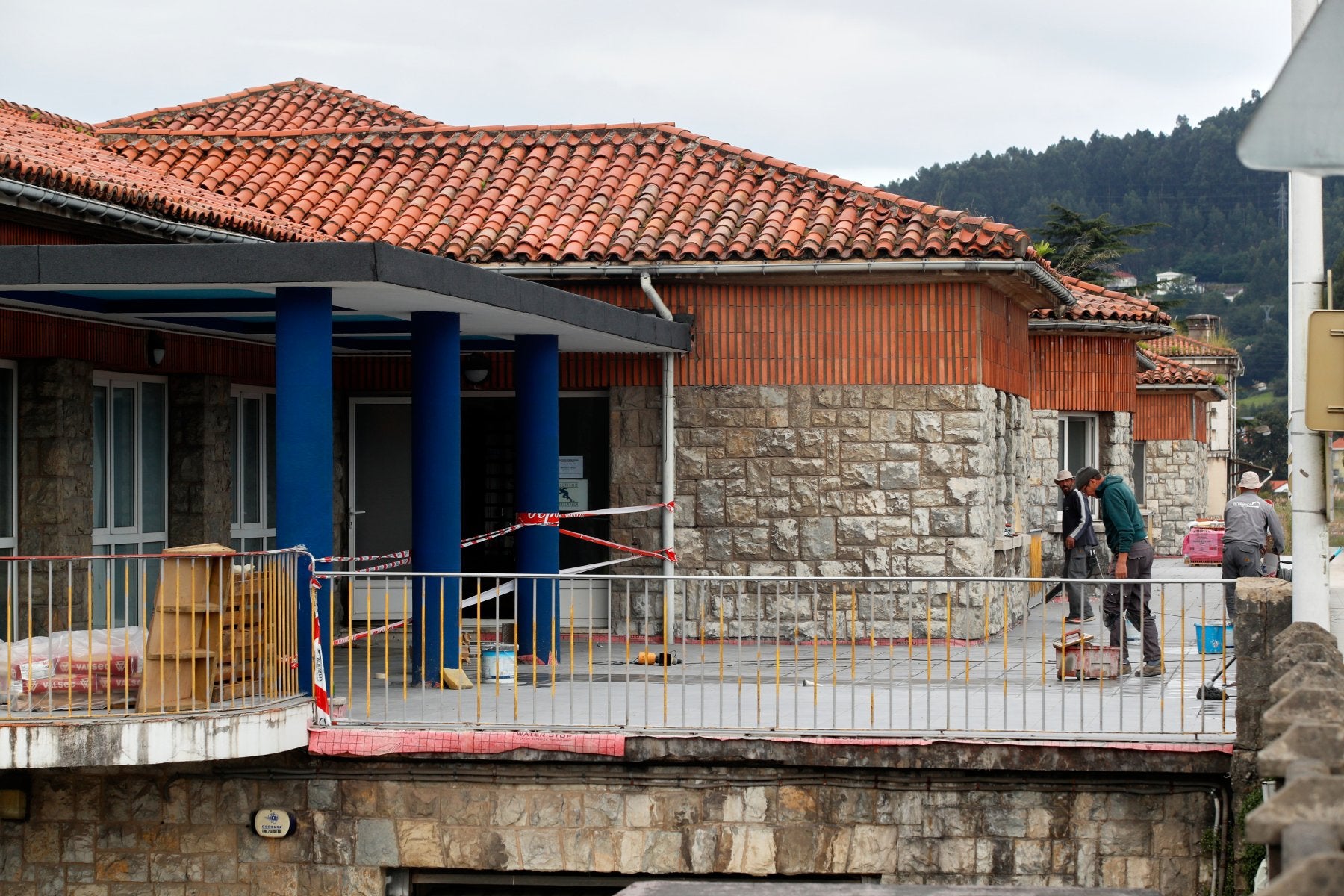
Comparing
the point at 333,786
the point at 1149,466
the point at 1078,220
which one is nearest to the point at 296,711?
the point at 333,786

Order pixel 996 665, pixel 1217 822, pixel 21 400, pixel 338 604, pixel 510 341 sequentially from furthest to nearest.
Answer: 1. pixel 338 604
2. pixel 510 341
3. pixel 996 665
4. pixel 21 400
5. pixel 1217 822

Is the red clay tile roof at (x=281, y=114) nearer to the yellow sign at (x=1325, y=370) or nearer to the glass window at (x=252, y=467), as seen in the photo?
the glass window at (x=252, y=467)

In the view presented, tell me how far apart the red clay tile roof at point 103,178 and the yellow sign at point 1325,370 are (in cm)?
782

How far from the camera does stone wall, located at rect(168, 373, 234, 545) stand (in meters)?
13.5

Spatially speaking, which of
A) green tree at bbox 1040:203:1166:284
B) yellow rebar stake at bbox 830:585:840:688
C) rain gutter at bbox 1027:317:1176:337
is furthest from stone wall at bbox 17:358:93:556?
green tree at bbox 1040:203:1166:284

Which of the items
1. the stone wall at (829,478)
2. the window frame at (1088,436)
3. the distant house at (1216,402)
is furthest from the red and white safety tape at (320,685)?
the distant house at (1216,402)

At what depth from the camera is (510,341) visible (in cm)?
1445

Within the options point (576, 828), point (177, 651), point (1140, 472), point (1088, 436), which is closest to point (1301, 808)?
point (576, 828)

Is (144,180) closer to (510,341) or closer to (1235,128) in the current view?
(510,341)

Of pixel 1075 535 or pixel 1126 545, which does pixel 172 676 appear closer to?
pixel 1126 545

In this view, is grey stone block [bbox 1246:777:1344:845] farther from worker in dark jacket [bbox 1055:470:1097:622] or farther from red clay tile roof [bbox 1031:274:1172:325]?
red clay tile roof [bbox 1031:274:1172:325]

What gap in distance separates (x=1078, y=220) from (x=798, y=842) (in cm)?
4423

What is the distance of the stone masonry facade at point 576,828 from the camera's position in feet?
30.5

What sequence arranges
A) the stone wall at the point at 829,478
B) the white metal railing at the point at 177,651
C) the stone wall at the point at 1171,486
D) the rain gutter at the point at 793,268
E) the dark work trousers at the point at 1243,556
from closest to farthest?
the white metal railing at the point at 177,651, the dark work trousers at the point at 1243,556, the rain gutter at the point at 793,268, the stone wall at the point at 829,478, the stone wall at the point at 1171,486
